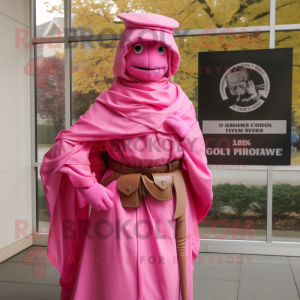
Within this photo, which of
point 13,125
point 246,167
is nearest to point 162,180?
point 246,167

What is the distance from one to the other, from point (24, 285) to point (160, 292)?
1483 mm

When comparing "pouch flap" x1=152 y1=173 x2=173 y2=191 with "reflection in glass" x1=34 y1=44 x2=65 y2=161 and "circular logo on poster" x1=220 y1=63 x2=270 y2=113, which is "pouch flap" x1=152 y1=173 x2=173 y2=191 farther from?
"reflection in glass" x1=34 y1=44 x2=65 y2=161

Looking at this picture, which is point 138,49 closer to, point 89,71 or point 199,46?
point 199,46

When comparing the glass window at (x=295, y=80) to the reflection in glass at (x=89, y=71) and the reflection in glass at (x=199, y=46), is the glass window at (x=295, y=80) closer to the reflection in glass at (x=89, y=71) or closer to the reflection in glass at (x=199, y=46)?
the reflection in glass at (x=199, y=46)

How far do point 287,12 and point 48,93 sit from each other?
2538 mm

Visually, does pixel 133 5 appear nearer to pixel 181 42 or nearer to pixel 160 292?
pixel 181 42

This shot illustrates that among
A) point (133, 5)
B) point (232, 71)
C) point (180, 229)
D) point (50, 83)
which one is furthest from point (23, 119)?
point (180, 229)

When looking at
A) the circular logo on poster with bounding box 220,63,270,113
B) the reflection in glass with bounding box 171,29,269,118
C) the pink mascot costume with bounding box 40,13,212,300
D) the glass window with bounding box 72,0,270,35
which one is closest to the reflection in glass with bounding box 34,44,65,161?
the glass window with bounding box 72,0,270,35

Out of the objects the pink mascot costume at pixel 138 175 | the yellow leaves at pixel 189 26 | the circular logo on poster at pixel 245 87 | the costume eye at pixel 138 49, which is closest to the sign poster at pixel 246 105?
the circular logo on poster at pixel 245 87

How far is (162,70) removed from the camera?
1.83 meters

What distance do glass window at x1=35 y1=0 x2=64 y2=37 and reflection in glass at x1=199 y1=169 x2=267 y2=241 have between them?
2.16 metres

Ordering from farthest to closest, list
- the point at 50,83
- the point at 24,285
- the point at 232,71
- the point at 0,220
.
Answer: the point at 50,83, the point at 232,71, the point at 0,220, the point at 24,285

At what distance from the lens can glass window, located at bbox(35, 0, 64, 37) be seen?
3615 millimetres

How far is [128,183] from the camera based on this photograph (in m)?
1.77
